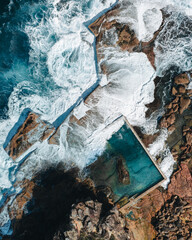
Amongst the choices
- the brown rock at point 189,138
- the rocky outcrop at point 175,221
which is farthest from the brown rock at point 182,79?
Result: the rocky outcrop at point 175,221

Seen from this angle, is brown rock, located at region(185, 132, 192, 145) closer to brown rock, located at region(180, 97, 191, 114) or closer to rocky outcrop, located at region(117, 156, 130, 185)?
brown rock, located at region(180, 97, 191, 114)

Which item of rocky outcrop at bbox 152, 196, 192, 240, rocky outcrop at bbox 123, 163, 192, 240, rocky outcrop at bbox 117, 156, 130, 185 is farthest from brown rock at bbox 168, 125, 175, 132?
rocky outcrop at bbox 152, 196, 192, 240

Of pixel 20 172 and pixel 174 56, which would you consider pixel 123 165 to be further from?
pixel 174 56

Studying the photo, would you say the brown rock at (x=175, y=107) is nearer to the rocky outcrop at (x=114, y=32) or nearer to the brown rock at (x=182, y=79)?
the brown rock at (x=182, y=79)

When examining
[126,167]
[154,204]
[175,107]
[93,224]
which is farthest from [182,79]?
[93,224]

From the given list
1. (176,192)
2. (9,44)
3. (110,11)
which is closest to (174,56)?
(110,11)

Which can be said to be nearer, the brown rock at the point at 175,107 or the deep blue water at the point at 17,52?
the brown rock at the point at 175,107

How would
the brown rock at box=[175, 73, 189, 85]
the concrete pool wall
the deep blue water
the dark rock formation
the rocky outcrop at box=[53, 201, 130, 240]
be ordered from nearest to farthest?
the rocky outcrop at box=[53, 201, 130, 240] → the dark rock formation → the concrete pool wall → the brown rock at box=[175, 73, 189, 85] → the deep blue water
